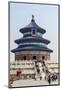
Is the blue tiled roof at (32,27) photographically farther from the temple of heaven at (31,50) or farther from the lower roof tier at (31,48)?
the lower roof tier at (31,48)

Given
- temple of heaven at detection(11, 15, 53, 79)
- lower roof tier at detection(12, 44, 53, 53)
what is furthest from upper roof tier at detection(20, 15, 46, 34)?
lower roof tier at detection(12, 44, 53, 53)

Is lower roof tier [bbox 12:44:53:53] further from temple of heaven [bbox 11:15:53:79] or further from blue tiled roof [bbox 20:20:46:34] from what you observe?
blue tiled roof [bbox 20:20:46:34]

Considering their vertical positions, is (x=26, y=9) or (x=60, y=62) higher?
(x=26, y=9)

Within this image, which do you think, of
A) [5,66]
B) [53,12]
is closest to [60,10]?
[53,12]

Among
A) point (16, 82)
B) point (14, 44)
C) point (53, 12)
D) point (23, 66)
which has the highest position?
point (53, 12)

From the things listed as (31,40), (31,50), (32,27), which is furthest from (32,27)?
(31,50)

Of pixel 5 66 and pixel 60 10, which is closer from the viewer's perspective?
pixel 5 66

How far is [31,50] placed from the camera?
2.30m

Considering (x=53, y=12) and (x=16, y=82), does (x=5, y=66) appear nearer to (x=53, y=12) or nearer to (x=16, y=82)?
(x=16, y=82)

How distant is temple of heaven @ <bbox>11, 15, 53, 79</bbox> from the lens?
2281 mm

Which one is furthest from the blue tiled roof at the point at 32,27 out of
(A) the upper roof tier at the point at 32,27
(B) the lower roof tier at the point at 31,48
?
(B) the lower roof tier at the point at 31,48

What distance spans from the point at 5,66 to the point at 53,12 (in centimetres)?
77

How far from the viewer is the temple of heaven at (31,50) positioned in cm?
228

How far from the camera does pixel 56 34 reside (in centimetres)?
237
